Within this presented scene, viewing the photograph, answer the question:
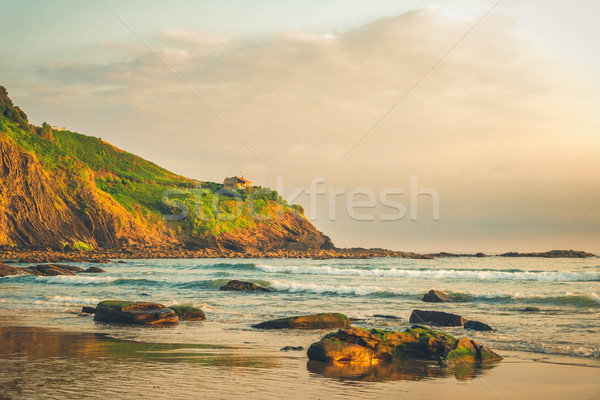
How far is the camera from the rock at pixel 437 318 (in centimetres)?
1656

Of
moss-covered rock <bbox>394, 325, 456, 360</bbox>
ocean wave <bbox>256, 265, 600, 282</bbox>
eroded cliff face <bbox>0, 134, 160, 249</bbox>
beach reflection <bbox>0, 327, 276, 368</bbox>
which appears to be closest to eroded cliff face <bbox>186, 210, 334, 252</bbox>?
eroded cliff face <bbox>0, 134, 160, 249</bbox>

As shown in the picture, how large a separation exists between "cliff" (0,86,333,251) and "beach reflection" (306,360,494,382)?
249 ft

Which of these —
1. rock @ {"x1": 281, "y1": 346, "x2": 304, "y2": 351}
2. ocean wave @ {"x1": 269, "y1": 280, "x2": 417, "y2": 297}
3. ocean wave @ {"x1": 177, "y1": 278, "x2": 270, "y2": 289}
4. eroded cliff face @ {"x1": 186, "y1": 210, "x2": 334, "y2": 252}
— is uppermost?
eroded cliff face @ {"x1": 186, "y1": 210, "x2": 334, "y2": 252}

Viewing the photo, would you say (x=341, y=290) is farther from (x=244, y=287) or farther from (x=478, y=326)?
(x=478, y=326)

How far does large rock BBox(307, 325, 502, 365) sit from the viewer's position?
10.9m

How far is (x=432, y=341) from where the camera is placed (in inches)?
446

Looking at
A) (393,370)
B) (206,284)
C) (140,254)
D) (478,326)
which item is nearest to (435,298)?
(478,326)

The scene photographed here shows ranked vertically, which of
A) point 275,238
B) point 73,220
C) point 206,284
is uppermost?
point 73,220

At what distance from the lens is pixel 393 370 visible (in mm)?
10109

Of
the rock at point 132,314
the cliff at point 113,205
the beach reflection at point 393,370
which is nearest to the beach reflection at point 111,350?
the beach reflection at point 393,370

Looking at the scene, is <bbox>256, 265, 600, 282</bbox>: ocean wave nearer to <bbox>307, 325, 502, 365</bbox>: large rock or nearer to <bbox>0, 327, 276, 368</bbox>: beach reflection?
<bbox>307, 325, 502, 365</bbox>: large rock

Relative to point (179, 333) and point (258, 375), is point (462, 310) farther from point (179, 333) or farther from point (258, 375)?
point (258, 375)

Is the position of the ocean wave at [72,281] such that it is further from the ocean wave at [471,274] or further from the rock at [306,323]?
the rock at [306,323]

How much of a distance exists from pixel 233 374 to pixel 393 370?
3111 millimetres
